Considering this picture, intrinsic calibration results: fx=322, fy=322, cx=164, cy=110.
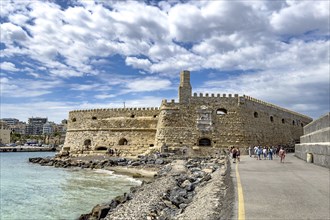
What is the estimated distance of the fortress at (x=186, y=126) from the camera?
3644 centimetres

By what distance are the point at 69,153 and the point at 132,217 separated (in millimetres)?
39859

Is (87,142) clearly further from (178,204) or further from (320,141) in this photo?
(178,204)

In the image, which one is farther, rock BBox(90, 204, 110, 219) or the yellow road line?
rock BBox(90, 204, 110, 219)

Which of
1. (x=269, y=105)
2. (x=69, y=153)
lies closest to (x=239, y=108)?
(x=269, y=105)

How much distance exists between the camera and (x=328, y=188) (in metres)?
9.78

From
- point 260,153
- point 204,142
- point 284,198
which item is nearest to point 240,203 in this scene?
point 284,198

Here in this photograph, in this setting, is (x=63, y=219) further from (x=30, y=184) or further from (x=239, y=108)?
(x=239, y=108)

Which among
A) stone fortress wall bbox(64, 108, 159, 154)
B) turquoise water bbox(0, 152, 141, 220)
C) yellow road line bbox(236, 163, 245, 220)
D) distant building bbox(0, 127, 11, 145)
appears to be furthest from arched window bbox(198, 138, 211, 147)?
distant building bbox(0, 127, 11, 145)

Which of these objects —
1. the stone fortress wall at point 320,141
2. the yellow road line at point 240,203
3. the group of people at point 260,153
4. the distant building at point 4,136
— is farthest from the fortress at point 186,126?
the distant building at point 4,136

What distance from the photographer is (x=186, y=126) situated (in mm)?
36562

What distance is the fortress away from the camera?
36438 mm

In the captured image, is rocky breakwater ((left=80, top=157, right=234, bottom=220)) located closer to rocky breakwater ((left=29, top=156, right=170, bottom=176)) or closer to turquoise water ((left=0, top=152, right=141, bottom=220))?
turquoise water ((left=0, top=152, right=141, bottom=220))

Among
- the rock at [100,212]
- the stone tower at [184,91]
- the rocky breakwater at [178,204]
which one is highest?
the stone tower at [184,91]

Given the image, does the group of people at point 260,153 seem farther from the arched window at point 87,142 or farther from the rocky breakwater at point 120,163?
the arched window at point 87,142
